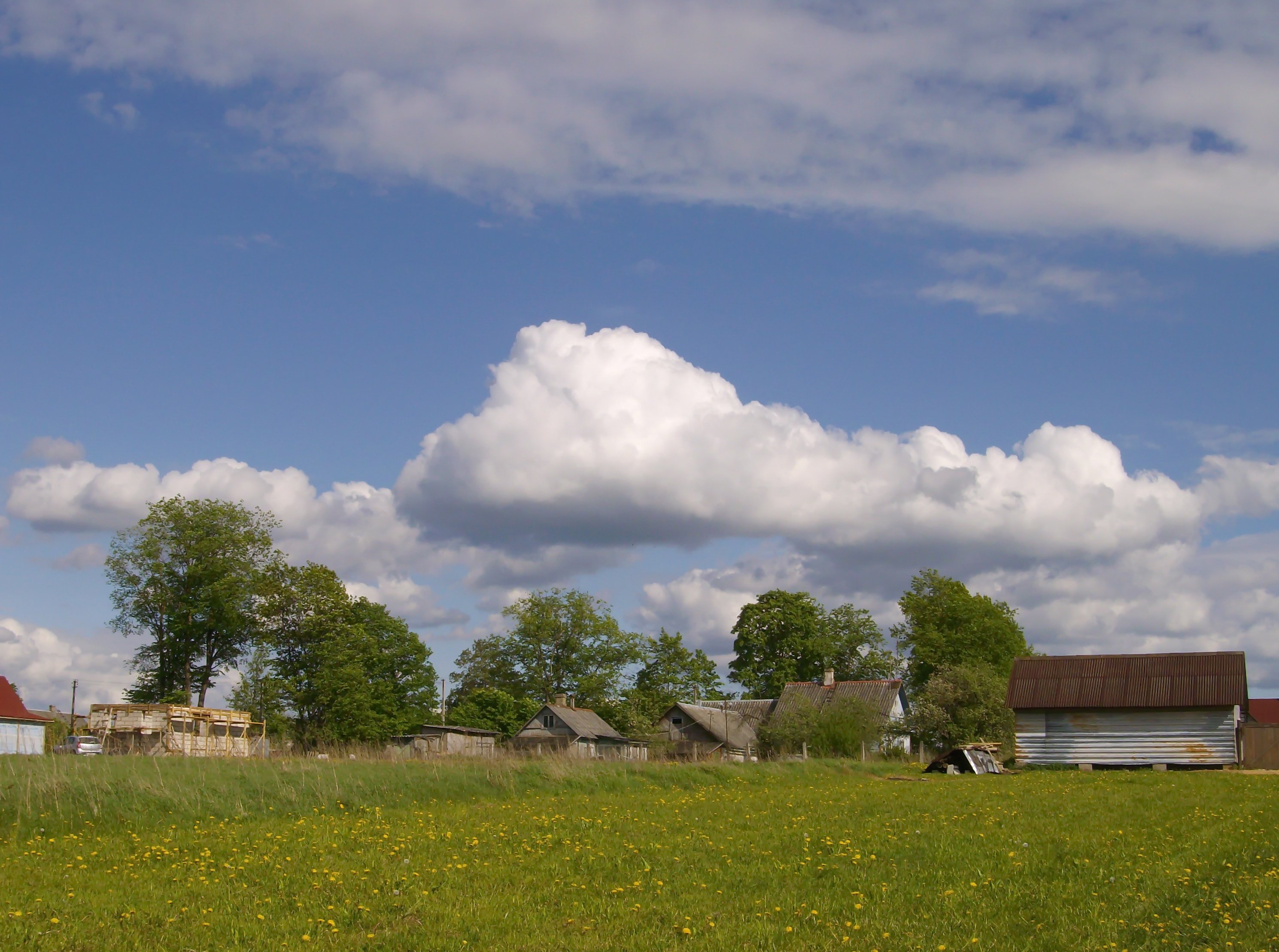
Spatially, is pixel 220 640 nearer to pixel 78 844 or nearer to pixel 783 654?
pixel 783 654

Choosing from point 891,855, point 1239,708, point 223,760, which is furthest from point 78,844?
point 1239,708

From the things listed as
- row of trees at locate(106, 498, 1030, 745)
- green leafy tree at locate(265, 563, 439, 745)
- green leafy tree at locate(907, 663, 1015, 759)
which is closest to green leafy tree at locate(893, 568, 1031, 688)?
row of trees at locate(106, 498, 1030, 745)

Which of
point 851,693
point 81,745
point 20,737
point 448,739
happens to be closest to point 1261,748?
point 851,693

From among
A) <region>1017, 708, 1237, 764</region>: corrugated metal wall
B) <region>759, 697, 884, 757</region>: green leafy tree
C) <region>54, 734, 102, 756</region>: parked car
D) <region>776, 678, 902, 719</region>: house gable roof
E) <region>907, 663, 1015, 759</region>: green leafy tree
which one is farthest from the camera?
<region>776, 678, 902, 719</region>: house gable roof

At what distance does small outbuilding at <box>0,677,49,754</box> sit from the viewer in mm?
57344

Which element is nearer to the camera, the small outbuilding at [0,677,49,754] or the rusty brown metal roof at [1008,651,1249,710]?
the rusty brown metal roof at [1008,651,1249,710]

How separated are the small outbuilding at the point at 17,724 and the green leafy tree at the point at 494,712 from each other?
28.4m

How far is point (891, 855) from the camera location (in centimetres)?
1305

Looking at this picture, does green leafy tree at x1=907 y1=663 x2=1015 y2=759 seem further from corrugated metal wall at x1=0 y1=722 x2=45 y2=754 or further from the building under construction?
corrugated metal wall at x1=0 y1=722 x2=45 y2=754

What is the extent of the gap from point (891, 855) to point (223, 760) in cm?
2140

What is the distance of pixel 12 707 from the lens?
59469 mm

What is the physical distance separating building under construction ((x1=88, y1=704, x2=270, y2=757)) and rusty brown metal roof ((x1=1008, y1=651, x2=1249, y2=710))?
112ft

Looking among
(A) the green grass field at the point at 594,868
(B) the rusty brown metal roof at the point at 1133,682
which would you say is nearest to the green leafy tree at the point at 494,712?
(B) the rusty brown metal roof at the point at 1133,682

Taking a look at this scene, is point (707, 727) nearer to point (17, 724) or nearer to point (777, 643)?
point (777, 643)
